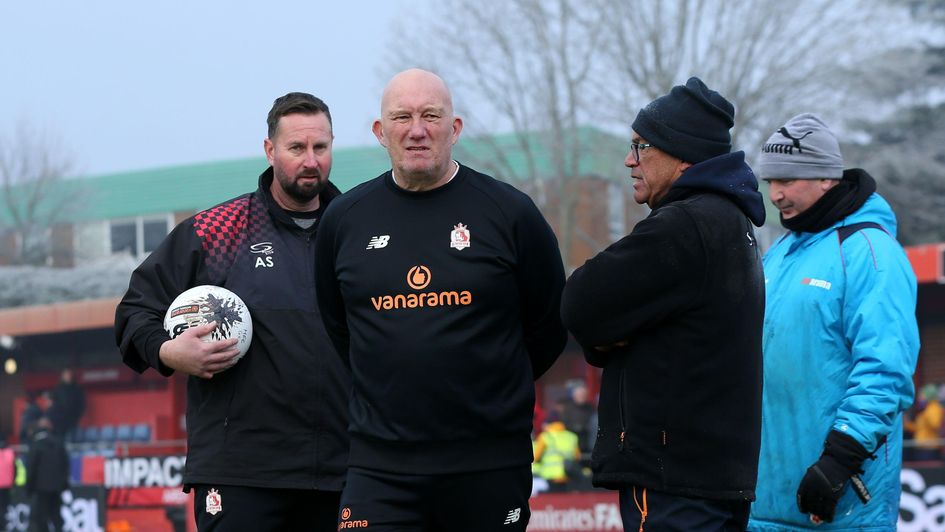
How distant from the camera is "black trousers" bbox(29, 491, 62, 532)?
1672cm

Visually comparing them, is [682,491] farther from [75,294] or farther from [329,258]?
[75,294]

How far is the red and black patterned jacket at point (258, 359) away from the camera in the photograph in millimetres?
5285

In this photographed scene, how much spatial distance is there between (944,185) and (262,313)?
91.2 feet

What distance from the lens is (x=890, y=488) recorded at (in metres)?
4.85

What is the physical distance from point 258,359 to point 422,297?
111cm

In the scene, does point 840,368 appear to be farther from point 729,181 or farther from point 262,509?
point 262,509

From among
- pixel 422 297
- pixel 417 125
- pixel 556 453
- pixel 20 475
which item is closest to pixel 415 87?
pixel 417 125

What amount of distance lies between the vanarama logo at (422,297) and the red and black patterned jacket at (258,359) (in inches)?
35.5

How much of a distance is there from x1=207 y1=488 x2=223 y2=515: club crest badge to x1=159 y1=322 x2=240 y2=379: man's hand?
487 millimetres

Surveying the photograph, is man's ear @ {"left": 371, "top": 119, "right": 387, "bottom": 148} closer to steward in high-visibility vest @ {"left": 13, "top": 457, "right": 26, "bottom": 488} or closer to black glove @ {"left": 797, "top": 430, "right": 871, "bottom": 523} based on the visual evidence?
black glove @ {"left": 797, "top": 430, "right": 871, "bottom": 523}

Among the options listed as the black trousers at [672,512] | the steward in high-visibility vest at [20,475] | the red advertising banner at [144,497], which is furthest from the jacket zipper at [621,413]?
the steward in high-visibility vest at [20,475]

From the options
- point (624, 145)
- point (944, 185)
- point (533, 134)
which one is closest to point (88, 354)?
point (533, 134)

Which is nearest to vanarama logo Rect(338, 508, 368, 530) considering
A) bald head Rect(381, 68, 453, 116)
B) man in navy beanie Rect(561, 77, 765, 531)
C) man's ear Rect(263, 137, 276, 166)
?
man in navy beanie Rect(561, 77, 765, 531)

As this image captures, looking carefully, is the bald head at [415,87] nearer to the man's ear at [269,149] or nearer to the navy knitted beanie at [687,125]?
the navy knitted beanie at [687,125]
